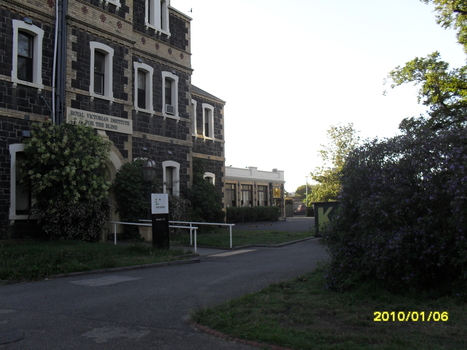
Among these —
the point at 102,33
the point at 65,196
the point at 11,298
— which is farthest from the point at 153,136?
the point at 11,298

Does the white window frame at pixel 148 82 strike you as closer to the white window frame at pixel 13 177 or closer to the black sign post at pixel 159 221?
the white window frame at pixel 13 177

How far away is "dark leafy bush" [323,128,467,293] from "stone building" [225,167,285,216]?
3048 cm

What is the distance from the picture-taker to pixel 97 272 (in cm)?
1105

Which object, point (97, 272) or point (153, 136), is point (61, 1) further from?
point (97, 272)

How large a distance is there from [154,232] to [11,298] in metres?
6.38

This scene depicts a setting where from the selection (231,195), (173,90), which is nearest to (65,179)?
(173,90)

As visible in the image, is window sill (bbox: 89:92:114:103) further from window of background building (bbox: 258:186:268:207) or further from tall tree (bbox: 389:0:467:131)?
window of background building (bbox: 258:186:268:207)

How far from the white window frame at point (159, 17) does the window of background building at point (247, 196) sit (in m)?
21.8

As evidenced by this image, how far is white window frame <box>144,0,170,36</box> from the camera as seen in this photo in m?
20.8

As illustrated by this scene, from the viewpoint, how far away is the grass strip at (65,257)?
10289 millimetres

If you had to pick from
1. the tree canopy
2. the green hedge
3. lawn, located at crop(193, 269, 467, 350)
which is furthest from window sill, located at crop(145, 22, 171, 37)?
the green hedge

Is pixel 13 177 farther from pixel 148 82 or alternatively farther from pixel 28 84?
pixel 148 82

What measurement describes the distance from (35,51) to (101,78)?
2957 mm

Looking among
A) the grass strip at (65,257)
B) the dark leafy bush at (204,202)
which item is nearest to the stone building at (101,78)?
the dark leafy bush at (204,202)
